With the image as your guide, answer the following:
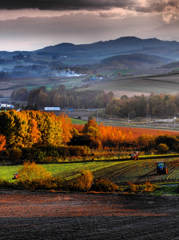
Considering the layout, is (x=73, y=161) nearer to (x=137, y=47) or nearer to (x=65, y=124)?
(x=65, y=124)

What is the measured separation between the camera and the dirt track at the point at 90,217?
641cm

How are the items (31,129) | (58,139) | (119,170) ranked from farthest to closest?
(31,129), (58,139), (119,170)

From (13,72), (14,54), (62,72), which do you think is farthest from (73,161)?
(14,54)

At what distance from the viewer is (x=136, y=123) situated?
27078 millimetres

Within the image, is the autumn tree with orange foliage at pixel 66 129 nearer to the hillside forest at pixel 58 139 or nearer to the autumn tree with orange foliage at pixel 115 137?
the hillside forest at pixel 58 139

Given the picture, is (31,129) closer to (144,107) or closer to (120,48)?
(144,107)

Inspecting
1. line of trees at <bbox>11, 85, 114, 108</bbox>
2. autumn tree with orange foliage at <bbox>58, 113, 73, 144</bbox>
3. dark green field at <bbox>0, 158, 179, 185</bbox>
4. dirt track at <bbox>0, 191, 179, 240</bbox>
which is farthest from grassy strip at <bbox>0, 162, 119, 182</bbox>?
line of trees at <bbox>11, 85, 114, 108</bbox>

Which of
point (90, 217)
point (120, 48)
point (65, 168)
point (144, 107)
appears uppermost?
point (120, 48)

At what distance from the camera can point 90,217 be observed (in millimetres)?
7582

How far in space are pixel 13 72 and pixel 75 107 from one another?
26357 millimetres

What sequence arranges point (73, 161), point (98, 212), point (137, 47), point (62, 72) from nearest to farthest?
point (98, 212)
point (73, 161)
point (62, 72)
point (137, 47)

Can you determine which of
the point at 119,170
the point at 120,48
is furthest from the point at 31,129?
the point at 120,48

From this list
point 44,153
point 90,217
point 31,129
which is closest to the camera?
point 90,217

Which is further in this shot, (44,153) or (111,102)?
(111,102)
